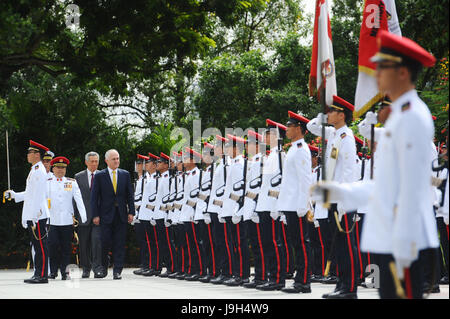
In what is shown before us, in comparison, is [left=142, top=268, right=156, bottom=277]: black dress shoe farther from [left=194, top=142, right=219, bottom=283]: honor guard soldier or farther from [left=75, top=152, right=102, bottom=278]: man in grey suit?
[left=194, top=142, right=219, bottom=283]: honor guard soldier

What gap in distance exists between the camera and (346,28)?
91.2 ft

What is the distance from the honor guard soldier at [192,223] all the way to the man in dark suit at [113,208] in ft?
3.29

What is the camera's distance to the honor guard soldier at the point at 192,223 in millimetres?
12977

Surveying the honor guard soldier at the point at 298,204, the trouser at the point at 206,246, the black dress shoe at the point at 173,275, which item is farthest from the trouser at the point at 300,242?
the black dress shoe at the point at 173,275

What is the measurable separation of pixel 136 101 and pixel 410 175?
103ft

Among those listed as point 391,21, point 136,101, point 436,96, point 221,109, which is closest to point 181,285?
point 391,21

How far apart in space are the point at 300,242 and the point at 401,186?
519 centimetres

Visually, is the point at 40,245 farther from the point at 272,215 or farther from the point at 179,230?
the point at 272,215

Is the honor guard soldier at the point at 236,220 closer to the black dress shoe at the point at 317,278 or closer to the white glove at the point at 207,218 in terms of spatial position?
the white glove at the point at 207,218

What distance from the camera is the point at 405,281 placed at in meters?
4.51

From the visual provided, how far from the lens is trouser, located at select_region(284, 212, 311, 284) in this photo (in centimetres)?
944

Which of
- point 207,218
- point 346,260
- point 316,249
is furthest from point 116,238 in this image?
point 346,260

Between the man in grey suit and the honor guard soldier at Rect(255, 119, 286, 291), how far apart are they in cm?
451
